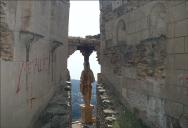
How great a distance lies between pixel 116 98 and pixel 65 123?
8.07ft

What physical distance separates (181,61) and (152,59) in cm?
116

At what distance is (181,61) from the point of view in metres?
5.97

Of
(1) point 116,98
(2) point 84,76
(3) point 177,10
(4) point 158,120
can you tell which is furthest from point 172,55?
(2) point 84,76

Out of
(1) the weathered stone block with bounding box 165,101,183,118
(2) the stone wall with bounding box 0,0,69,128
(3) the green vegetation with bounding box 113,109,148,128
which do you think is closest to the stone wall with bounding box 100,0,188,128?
(1) the weathered stone block with bounding box 165,101,183,118

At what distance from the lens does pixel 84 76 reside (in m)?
15.6

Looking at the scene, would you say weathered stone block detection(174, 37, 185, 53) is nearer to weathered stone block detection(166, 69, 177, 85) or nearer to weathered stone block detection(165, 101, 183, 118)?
weathered stone block detection(166, 69, 177, 85)

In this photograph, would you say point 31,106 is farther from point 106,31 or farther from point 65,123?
point 106,31

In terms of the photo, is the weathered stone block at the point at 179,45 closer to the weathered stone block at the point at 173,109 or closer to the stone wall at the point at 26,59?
the weathered stone block at the point at 173,109

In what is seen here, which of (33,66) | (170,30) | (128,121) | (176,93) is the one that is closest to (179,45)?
(170,30)

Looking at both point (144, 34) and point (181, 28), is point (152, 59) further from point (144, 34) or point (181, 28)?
point (181, 28)

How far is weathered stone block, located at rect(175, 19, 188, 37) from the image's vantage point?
583cm

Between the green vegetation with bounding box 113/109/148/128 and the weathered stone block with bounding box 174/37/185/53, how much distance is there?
2308 millimetres

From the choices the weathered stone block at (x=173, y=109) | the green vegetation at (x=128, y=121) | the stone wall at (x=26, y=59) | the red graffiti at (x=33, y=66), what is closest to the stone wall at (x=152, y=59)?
the weathered stone block at (x=173, y=109)

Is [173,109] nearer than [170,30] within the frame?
Yes
